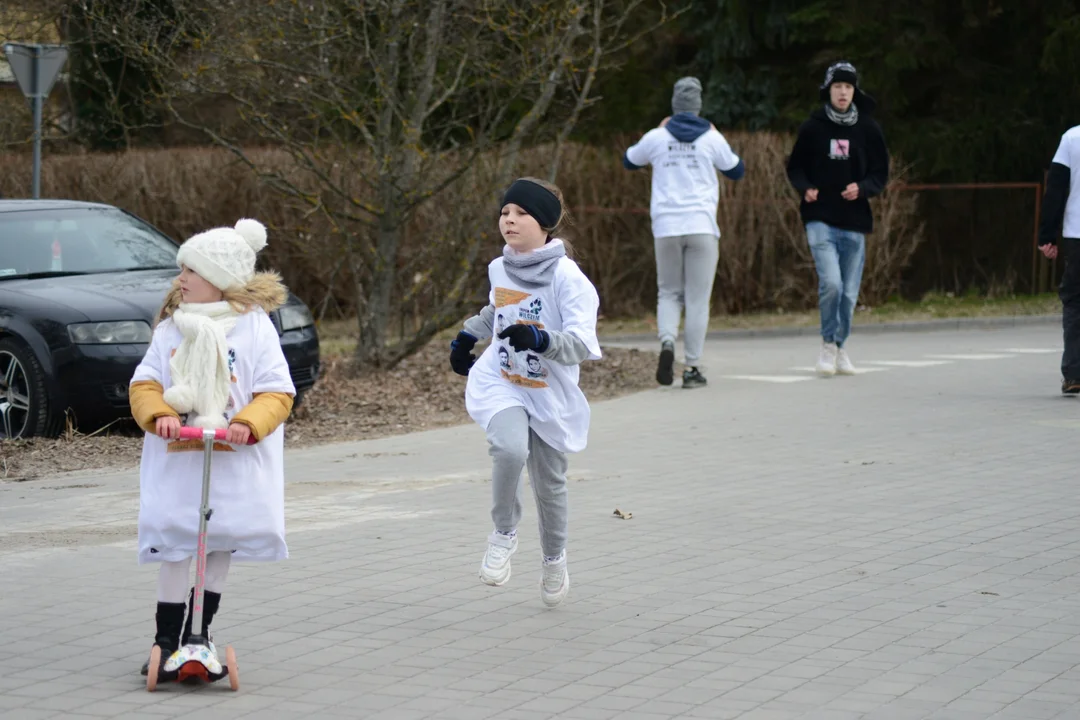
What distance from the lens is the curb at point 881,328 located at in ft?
58.7

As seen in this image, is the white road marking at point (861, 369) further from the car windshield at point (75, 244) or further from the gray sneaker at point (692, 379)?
the car windshield at point (75, 244)

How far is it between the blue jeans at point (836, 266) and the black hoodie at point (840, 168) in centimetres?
9

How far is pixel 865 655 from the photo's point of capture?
5191mm

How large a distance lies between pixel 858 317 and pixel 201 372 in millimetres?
14872

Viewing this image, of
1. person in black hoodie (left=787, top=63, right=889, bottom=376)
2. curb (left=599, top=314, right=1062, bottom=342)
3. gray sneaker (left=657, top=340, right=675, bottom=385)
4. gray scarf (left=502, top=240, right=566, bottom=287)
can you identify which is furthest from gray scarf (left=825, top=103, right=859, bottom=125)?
gray scarf (left=502, top=240, right=566, bottom=287)

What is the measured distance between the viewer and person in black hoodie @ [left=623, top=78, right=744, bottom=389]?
12.2 meters

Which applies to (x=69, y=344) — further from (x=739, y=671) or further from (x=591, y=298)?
(x=739, y=671)

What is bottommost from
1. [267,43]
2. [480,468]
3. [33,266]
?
[480,468]

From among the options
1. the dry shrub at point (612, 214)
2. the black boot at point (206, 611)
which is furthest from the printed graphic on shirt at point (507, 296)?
the dry shrub at point (612, 214)

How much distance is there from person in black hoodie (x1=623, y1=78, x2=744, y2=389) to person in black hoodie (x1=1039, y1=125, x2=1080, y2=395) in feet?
7.17

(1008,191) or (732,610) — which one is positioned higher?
(1008,191)

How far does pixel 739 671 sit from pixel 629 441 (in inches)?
198

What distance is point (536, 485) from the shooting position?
596cm

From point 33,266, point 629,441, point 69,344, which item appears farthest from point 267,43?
point 629,441
